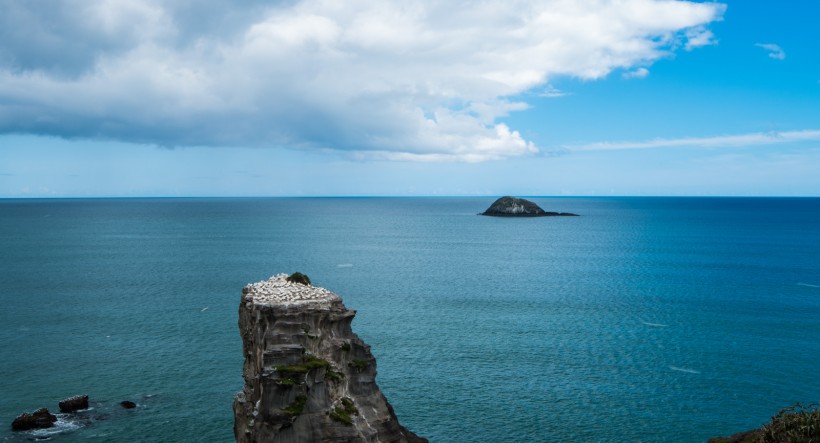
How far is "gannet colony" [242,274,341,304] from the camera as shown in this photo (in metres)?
33.7

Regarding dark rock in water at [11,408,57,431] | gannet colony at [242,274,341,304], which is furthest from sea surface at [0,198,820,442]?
gannet colony at [242,274,341,304]

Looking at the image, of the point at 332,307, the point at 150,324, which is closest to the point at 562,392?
the point at 332,307

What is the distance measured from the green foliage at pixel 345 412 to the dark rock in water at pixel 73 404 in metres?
29.7

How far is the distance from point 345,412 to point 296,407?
2.88m

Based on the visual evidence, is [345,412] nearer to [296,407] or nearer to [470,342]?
[296,407]

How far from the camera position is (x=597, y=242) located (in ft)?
598

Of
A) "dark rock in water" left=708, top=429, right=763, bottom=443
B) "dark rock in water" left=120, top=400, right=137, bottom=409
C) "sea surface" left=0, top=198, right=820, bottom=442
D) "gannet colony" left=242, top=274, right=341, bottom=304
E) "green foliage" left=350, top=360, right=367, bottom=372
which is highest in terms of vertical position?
"gannet colony" left=242, top=274, right=341, bottom=304

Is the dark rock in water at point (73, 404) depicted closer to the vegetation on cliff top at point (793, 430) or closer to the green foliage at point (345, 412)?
the green foliage at point (345, 412)

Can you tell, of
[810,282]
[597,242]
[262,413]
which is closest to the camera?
[262,413]

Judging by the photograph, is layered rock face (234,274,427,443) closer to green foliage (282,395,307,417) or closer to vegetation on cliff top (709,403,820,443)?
green foliage (282,395,307,417)

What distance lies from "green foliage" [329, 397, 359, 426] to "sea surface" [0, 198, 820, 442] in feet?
48.9

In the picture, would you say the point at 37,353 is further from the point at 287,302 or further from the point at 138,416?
the point at 287,302

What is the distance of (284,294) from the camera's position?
33.9m

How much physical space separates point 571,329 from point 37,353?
61.0 m
